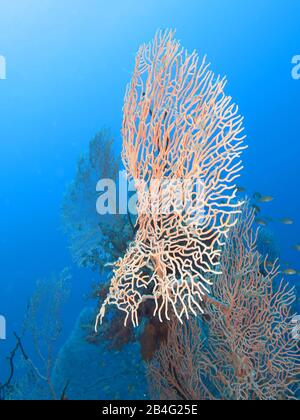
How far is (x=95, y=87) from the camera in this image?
3588 centimetres

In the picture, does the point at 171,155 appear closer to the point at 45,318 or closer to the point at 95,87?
the point at 45,318

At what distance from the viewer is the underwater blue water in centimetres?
3098

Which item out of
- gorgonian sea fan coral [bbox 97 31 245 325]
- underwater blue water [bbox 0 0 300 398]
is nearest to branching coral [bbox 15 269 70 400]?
gorgonian sea fan coral [bbox 97 31 245 325]

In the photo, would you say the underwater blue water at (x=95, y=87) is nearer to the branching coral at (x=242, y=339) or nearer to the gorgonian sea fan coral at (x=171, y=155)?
the branching coral at (x=242, y=339)

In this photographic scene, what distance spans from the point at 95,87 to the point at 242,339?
34544mm

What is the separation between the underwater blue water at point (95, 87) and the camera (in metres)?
31.0

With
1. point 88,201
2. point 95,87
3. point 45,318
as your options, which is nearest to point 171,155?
point 88,201

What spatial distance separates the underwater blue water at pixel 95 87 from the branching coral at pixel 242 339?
80.5 ft

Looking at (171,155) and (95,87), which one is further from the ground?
(95,87)

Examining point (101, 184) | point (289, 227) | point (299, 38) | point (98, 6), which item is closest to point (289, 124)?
point (299, 38)

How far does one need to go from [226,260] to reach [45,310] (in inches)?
190

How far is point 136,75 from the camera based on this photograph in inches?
136

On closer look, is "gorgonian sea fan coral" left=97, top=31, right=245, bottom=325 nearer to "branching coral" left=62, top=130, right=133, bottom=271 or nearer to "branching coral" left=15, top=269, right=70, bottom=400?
"branching coral" left=62, top=130, right=133, bottom=271
